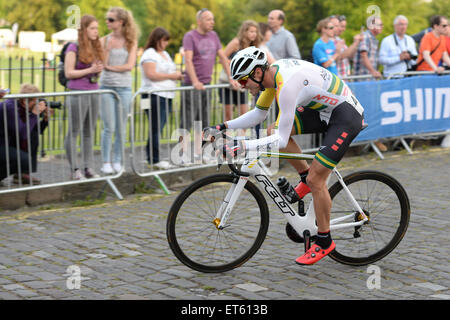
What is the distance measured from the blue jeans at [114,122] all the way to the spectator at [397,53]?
16.4 feet

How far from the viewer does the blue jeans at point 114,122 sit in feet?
30.5

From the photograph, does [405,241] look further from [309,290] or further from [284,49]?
[284,49]

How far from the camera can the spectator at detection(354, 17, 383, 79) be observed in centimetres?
1235

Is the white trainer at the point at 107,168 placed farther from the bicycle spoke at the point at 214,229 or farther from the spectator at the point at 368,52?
the spectator at the point at 368,52

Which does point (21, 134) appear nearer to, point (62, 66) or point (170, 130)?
point (62, 66)

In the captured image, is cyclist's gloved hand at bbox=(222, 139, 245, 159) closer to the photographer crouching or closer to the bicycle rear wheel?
the bicycle rear wheel

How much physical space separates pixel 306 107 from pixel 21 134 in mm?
3962

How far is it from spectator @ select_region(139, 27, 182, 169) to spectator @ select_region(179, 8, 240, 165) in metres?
0.24

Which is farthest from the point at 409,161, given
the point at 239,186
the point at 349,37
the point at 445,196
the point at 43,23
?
the point at 43,23

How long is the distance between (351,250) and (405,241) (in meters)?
0.92

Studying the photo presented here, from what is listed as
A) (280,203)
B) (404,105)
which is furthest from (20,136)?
(404,105)

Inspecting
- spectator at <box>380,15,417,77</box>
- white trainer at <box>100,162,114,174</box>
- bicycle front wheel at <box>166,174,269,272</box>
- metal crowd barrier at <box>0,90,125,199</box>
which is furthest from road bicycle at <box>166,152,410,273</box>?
spectator at <box>380,15,417,77</box>

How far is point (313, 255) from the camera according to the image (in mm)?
5926

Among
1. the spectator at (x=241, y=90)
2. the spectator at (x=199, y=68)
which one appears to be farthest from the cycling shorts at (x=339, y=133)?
the spectator at (x=241, y=90)
